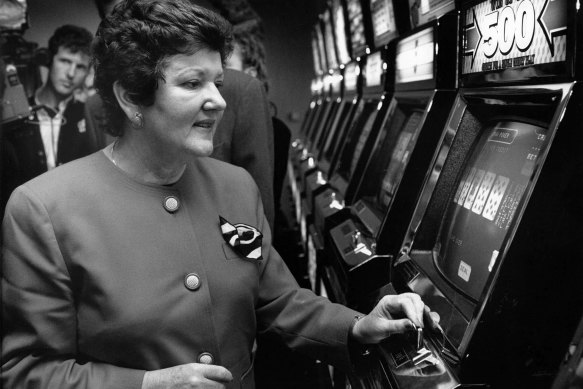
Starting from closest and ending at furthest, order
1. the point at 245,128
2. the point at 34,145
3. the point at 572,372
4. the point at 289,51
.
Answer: the point at 572,372
the point at 245,128
the point at 34,145
the point at 289,51

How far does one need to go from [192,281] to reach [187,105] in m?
0.36

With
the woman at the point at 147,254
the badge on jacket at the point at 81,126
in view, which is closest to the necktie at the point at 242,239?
the woman at the point at 147,254

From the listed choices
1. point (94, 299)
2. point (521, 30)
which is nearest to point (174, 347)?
point (94, 299)

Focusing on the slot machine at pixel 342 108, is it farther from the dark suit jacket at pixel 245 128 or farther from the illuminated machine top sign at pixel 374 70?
the dark suit jacket at pixel 245 128

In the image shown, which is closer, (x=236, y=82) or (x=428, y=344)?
(x=428, y=344)

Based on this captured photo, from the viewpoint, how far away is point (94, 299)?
1.15 meters

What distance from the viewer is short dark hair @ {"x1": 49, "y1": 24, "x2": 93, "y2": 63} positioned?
329 centimetres

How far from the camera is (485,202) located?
135 centimetres

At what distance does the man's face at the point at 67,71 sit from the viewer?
327 centimetres

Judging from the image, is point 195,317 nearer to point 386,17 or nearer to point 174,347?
point 174,347

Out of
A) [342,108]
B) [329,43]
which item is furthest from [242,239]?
[329,43]

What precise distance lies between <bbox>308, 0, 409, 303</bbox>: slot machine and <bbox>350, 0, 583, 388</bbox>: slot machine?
1.68 ft

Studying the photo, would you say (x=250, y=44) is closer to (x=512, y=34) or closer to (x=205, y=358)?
(x=512, y=34)

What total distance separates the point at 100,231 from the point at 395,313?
0.61m
